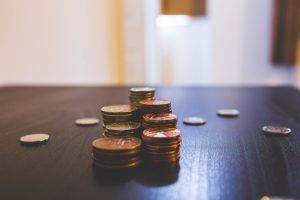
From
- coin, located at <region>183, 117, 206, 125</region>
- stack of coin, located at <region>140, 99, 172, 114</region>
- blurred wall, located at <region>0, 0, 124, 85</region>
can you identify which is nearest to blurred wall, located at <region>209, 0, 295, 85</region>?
blurred wall, located at <region>0, 0, 124, 85</region>

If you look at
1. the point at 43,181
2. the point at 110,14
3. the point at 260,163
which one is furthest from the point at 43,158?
the point at 110,14

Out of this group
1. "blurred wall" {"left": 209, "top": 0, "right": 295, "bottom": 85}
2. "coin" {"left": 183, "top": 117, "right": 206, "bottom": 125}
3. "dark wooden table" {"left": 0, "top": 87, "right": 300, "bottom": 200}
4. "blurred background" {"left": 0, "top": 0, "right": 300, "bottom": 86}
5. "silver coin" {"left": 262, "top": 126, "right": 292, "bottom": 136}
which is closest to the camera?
"dark wooden table" {"left": 0, "top": 87, "right": 300, "bottom": 200}

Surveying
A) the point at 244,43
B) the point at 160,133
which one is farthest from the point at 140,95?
the point at 244,43

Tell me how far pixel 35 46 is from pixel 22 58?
0.13 metres

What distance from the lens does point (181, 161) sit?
1.84 ft

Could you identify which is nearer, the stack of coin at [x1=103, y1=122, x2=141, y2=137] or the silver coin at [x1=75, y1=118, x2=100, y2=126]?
the stack of coin at [x1=103, y1=122, x2=141, y2=137]

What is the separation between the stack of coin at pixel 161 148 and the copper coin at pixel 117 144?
0.05 ft

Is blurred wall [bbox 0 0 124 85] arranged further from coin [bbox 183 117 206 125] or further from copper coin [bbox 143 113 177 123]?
copper coin [bbox 143 113 177 123]

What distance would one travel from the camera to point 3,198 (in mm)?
438

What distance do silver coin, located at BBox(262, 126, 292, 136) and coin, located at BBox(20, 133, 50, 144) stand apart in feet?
1.46

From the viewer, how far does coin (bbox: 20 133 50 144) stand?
2.27 feet

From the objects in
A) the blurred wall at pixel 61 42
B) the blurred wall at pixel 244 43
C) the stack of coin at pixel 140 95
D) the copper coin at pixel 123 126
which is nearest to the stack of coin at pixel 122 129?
the copper coin at pixel 123 126

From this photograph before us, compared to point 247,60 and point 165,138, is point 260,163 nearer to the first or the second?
point 165,138

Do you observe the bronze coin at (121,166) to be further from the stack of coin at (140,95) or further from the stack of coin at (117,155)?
the stack of coin at (140,95)
